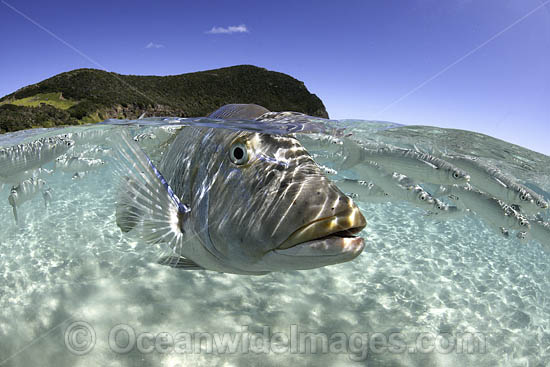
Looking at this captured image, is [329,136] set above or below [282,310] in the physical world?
above

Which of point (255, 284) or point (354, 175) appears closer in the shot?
point (255, 284)

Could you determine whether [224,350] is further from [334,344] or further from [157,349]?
[334,344]

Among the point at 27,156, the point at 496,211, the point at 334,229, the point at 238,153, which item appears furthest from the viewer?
the point at 27,156

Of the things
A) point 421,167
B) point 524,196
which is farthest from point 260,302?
point 524,196

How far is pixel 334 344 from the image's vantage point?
365 centimetres

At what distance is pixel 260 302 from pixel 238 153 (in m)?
3.08

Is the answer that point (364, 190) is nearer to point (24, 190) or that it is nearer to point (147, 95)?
point (24, 190)

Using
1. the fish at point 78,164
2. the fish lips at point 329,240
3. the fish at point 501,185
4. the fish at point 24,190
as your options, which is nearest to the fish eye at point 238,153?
the fish lips at point 329,240

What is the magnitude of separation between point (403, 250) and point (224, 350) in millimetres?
5169

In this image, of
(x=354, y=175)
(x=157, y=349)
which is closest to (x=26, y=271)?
(x=157, y=349)

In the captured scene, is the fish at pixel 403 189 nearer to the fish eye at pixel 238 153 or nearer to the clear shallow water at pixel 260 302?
the clear shallow water at pixel 260 302

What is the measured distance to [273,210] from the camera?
5.21 feet

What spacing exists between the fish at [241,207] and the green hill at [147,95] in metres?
18.5

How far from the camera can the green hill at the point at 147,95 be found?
2372 cm
